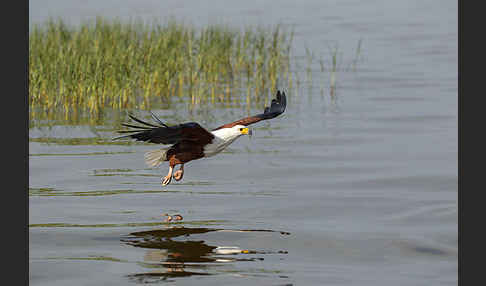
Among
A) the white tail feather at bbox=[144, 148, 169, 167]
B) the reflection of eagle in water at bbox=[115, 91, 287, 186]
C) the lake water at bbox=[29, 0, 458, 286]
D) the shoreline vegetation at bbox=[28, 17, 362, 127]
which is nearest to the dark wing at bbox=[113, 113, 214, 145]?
the reflection of eagle in water at bbox=[115, 91, 287, 186]

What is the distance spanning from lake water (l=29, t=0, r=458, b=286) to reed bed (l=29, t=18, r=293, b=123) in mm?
791

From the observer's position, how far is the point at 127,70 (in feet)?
55.7

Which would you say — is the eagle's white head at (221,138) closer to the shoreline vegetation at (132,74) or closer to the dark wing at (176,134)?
the dark wing at (176,134)

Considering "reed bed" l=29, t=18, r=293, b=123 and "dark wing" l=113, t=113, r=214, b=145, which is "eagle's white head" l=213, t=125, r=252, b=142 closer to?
"dark wing" l=113, t=113, r=214, b=145

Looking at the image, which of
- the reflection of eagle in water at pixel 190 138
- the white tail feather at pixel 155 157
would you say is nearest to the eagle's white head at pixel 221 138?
the reflection of eagle in water at pixel 190 138

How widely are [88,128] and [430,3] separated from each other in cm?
3071

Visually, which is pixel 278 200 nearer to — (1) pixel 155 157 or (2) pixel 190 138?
(1) pixel 155 157

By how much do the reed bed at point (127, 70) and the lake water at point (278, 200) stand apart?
79 centimetres

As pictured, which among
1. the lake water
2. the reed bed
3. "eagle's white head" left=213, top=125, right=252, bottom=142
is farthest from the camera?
the reed bed

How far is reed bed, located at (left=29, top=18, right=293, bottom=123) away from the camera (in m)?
17.0

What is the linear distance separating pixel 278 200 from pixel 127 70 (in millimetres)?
6833

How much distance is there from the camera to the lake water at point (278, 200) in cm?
824

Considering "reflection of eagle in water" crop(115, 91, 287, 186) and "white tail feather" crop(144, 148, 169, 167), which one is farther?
"white tail feather" crop(144, 148, 169, 167)

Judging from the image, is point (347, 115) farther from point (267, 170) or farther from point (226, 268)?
point (226, 268)
